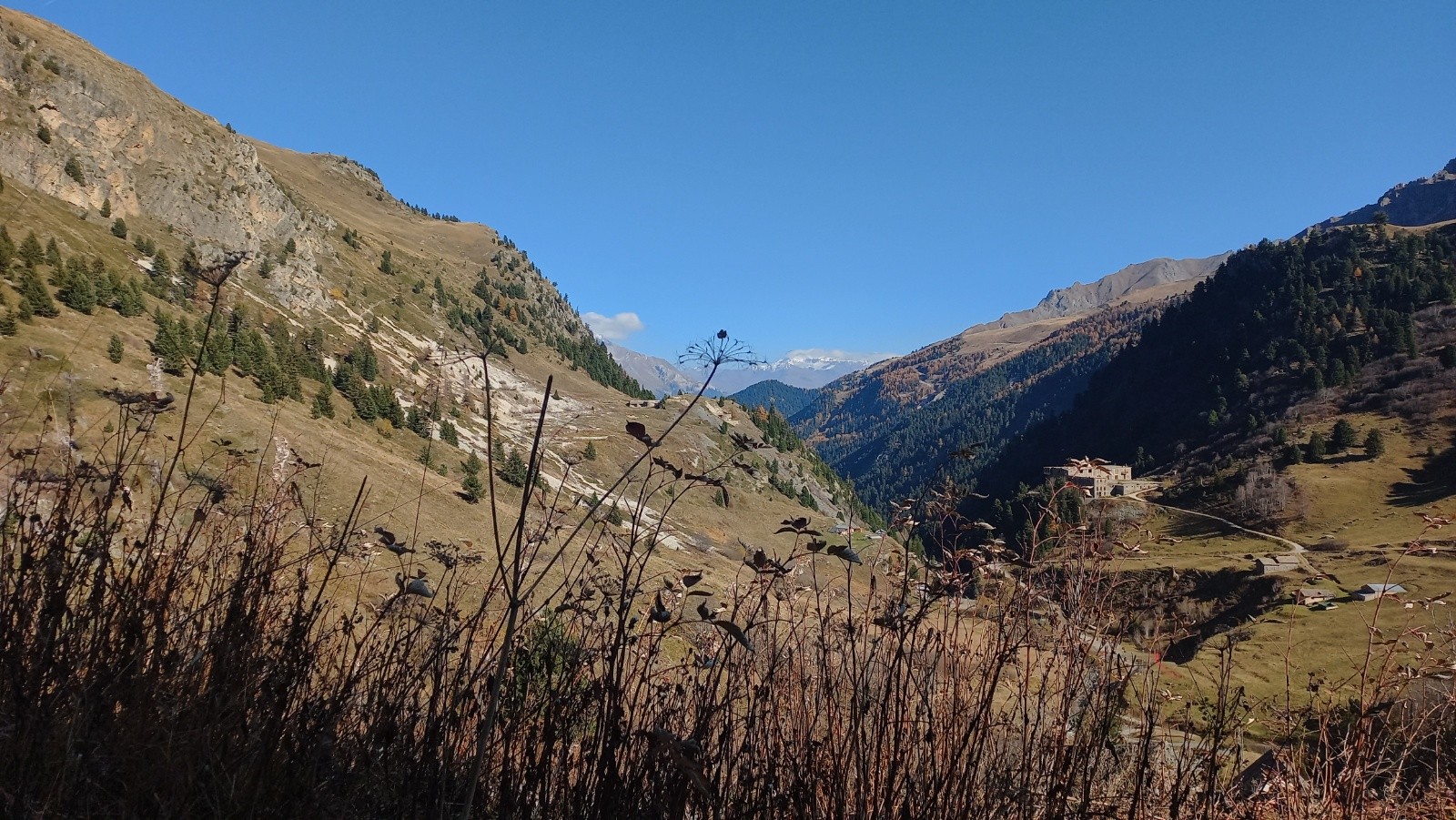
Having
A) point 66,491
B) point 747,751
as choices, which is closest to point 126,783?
point 66,491

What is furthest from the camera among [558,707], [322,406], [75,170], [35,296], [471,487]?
[75,170]

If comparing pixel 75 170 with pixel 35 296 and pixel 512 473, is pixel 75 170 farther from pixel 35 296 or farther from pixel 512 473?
pixel 512 473

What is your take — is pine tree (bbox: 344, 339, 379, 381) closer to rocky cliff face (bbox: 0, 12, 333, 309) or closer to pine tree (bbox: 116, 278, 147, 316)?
rocky cliff face (bbox: 0, 12, 333, 309)

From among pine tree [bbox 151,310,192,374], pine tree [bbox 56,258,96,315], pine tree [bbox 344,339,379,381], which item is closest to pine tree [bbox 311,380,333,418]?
pine tree [bbox 151,310,192,374]

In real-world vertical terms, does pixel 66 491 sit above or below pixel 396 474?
above

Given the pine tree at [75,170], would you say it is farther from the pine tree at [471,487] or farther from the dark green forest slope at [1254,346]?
the dark green forest slope at [1254,346]

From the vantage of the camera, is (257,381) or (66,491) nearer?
(66,491)

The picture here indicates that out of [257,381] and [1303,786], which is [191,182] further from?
[1303,786]

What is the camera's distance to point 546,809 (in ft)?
6.85

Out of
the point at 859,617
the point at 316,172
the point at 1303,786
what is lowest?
the point at 1303,786

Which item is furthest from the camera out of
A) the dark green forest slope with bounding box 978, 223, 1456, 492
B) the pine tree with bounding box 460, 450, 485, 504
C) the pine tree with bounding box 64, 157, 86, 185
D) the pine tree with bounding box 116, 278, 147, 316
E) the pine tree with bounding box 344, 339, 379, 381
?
the dark green forest slope with bounding box 978, 223, 1456, 492

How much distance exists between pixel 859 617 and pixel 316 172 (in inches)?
8681

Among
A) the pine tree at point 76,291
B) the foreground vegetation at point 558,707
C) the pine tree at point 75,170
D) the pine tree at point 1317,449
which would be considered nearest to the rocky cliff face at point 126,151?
the pine tree at point 75,170

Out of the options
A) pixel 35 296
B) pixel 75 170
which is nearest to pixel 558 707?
pixel 35 296
